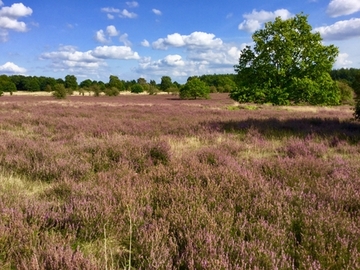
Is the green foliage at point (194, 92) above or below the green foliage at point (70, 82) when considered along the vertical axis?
below

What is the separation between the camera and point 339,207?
2.89 m

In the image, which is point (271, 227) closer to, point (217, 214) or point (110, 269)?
point (217, 214)

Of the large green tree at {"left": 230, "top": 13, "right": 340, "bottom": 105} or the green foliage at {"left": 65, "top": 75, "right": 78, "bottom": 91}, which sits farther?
the green foliage at {"left": 65, "top": 75, "right": 78, "bottom": 91}

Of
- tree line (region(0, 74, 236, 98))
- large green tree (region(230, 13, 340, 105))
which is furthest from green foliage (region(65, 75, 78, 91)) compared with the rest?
large green tree (region(230, 13, 340, 105))

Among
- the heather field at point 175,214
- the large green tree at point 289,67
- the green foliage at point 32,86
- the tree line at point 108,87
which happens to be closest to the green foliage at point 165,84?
the tree line at point 108,87

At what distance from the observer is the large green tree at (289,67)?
1900 centimetres

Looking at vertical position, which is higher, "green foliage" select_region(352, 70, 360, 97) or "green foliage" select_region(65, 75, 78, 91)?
"green foliage" select_region(65, 75, 78, 91)

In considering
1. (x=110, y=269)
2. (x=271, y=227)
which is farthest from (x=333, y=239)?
(x=110, y=269)

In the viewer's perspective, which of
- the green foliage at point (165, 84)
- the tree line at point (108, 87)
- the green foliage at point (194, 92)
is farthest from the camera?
the green foliage at point (165, 84)

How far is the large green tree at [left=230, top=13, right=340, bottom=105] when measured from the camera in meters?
19.0

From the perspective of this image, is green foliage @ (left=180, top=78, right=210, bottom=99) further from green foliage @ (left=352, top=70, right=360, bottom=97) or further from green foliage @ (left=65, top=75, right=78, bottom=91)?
green foliage @ (left=65, top=75, right=78, bottom=91)

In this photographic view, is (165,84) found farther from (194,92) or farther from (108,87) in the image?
(194,92)

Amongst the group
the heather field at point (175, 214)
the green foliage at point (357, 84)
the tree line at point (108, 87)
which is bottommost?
the heather field at point (175, 214)

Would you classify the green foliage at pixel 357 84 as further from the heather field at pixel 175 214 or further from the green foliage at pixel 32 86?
the green foliage at pixel 32 86
